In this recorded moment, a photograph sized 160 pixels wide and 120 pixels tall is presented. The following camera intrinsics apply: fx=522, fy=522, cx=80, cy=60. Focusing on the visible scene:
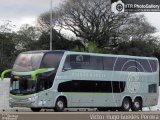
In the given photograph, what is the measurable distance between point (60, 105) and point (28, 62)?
2805 mm

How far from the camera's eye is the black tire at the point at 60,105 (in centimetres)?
2677

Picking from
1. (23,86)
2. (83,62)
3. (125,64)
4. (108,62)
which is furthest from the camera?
(125,64)

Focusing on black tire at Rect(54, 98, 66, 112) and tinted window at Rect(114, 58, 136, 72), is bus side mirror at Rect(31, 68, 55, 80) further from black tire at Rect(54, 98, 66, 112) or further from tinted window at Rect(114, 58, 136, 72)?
tinted window at Rect(114, 58, 136, 72)

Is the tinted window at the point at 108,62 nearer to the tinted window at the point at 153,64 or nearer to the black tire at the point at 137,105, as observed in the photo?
the black tire at the point at 137,105

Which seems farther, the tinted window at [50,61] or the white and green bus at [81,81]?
the tinted window at [50,61]

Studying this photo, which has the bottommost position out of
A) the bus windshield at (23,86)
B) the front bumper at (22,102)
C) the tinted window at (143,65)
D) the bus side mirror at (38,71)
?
the front bumper at (22,102)

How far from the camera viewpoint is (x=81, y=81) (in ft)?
91.6

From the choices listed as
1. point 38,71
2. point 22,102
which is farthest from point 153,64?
point 22,102

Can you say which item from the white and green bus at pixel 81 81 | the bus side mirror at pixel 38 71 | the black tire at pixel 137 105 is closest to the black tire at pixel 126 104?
the white and green bus at pixel 81 81

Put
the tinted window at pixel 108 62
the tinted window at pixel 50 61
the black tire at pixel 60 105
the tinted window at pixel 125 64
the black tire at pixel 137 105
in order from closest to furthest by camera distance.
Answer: the tinted window at pixel 50 61
the black tire at pixel 60 105
the tinted window at pixel 108 62
the tinted window at pixel 125 64
the black tire at pixel 137 105

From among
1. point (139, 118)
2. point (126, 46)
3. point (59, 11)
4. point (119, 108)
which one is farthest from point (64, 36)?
point (139, 118)

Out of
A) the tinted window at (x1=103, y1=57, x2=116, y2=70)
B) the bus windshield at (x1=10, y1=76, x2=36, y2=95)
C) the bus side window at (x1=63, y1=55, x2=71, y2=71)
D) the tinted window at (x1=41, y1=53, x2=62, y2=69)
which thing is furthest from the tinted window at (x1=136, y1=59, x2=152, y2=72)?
the bus windshield at (x1=10, y1=76, x2=36, y2=95)

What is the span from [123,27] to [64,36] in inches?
378

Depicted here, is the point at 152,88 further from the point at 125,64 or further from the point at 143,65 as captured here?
the point at 125,64
